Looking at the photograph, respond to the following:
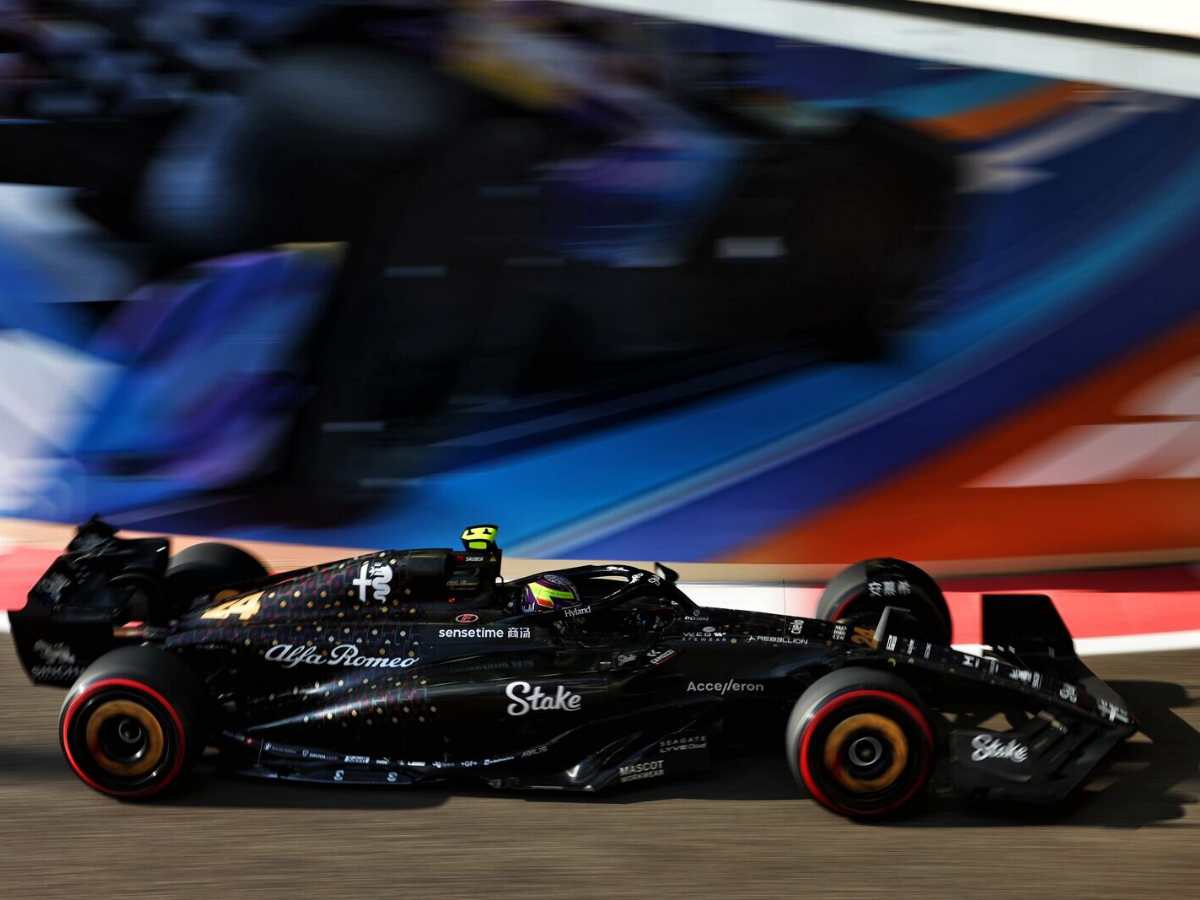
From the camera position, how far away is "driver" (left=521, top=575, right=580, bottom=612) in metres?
5.40

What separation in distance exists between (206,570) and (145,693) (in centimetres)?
142

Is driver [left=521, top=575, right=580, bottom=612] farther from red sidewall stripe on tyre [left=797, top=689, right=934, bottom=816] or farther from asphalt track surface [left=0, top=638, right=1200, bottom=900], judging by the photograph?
red sidewall stripe on tyre [left=797, top=689, right=934, bottom=816]

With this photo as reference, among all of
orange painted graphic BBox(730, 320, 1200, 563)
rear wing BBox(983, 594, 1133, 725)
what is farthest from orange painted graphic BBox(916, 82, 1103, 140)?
rear wing BBox(983, 594, 1133, 725)

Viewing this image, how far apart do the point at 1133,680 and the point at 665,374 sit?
3.25 meters

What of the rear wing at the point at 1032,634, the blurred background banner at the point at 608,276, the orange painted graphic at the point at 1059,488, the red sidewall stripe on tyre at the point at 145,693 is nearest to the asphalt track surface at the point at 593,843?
the red sidewall stripe on tyre at the point at 145,693

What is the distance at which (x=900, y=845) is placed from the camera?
4668mm

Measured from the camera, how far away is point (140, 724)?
500cm

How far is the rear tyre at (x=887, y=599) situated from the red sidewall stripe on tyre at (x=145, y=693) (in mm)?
2794

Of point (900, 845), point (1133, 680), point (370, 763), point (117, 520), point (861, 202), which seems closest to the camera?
point (900, 845)

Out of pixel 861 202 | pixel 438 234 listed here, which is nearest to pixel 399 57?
pixel 438 234

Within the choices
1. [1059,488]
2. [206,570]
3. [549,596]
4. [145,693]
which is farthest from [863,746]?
[1059,488]

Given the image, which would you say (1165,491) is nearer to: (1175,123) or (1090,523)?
(1090,523)

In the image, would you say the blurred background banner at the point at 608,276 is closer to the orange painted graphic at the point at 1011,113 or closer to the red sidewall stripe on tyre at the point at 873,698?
the orange painted graphic at the point at 1011,113

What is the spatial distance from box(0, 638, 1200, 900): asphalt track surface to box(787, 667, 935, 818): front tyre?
121 mm
